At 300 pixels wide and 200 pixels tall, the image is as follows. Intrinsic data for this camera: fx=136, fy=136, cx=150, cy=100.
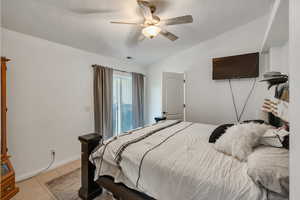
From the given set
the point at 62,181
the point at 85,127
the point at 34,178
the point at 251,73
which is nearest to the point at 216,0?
the point at 251,73

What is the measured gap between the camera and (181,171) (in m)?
1.09

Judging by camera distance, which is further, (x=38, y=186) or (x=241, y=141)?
(x=38, y=186)

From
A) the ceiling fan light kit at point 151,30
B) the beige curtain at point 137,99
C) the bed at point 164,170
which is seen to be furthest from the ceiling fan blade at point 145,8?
the beige curtain at point 137,99

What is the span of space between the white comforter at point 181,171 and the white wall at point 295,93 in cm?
42

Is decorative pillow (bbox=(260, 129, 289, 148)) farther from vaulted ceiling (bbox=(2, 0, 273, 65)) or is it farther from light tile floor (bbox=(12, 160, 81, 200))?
light tile floor (bbox=(12, 160, 81, 200))

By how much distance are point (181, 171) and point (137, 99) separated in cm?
333

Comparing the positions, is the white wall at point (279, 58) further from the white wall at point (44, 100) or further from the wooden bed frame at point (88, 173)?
the white wall at point (44, 100)

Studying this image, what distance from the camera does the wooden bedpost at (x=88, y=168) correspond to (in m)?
1.67

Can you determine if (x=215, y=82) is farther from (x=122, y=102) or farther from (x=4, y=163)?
(x=4, y=163)

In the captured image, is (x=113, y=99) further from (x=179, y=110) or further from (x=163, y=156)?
(x=163, y=156)

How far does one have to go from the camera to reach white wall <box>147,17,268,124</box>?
9.50ft

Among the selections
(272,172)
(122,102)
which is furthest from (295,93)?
(122,102)

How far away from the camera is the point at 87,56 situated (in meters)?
3.02

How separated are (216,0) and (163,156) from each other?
2378 mm
